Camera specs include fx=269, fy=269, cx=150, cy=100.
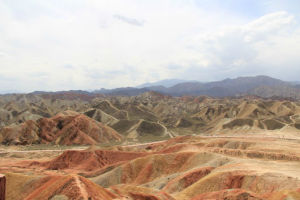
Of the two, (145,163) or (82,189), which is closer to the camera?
(82,189)

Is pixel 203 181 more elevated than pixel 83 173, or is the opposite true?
pixel 203 181

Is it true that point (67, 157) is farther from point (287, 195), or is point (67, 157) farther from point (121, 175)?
point (287, 195)

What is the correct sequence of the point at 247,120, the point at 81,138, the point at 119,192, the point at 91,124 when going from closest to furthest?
1. the point at 119,192
2. the point at 81,138
3. the point at 91,124
4. the point at 247,120

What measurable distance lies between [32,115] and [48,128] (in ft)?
184

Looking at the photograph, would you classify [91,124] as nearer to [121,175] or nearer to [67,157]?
[67,157]

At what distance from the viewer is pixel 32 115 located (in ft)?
545

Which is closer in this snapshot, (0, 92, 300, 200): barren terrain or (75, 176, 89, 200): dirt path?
(75, 176, 89, 200): dirt path

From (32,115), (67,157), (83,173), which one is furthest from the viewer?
(32,115)

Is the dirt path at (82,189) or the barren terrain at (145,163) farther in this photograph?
the barren terrain at (145,163)

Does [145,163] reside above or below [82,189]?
below

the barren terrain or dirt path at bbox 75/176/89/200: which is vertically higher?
dirt path at bbox 75/176/89/200

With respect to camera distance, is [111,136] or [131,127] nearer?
[111,136]

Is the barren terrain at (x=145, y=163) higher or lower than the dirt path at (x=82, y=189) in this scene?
lower

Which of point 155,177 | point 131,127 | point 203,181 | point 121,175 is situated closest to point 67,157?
point 121,175
